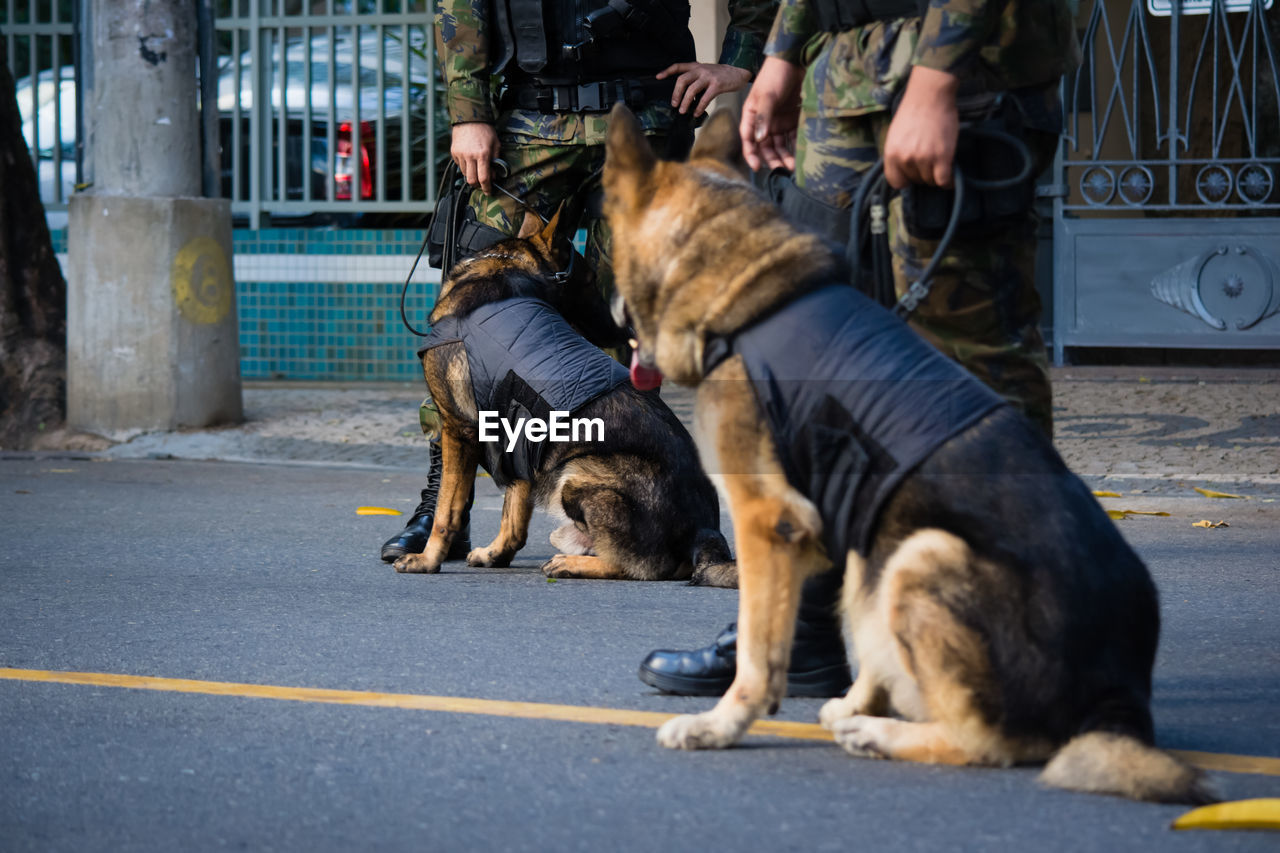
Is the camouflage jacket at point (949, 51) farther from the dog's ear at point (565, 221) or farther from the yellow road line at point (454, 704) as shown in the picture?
the dog's ear at point (565, 221)

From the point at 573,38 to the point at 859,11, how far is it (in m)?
1.95

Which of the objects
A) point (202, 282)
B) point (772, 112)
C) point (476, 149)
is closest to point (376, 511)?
point (476, 149)

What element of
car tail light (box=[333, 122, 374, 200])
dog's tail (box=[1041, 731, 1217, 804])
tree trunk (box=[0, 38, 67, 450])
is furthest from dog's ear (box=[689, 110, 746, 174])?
car tail light (box=[333, 122, 374, 200])

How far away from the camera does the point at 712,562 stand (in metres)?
4.60

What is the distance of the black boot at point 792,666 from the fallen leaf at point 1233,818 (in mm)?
931

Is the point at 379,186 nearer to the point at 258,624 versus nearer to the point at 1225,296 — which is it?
the point at 1225,296

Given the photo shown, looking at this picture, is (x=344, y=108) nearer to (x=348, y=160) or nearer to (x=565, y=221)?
(x=348, y=160)

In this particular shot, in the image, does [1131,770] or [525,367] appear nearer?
[1131,770]

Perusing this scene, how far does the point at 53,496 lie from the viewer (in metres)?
6.46

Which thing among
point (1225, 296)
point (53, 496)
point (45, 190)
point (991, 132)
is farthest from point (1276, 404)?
point (45, 190)

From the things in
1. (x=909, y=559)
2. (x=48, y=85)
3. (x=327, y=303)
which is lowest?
(x=909, y=559)

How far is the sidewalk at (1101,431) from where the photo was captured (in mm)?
6641

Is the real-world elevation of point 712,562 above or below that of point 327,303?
below

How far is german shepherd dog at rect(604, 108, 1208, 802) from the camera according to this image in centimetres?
245
